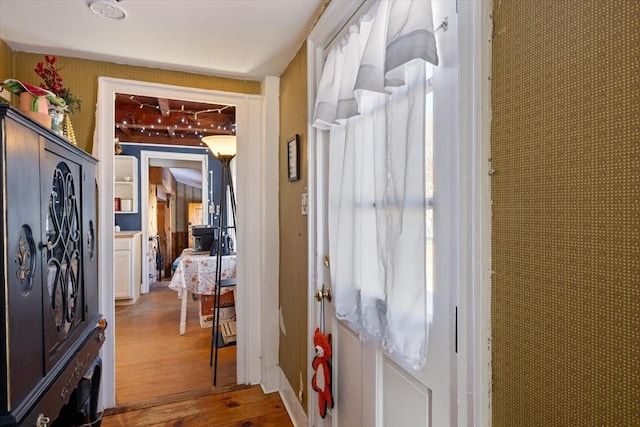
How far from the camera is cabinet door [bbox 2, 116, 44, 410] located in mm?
879

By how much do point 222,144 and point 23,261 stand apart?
204 centimetres

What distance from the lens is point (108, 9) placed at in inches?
62.8

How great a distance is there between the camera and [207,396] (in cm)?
234

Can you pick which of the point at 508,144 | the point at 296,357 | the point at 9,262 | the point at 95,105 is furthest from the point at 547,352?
the point at 95,105

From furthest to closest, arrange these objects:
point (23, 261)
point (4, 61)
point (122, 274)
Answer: point (122, 274)
point (4, 61)
point (23, 261)

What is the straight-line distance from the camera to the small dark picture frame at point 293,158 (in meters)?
1.96

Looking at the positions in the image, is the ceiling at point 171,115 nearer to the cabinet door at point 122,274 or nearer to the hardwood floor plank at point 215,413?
the cabinet door at point 122,274

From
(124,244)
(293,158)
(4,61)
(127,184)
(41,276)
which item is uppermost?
(4,61)

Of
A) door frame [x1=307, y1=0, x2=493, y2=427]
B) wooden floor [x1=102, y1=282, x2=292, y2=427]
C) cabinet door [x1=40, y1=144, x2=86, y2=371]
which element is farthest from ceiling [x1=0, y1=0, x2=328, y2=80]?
wooden floor [x1=102, y1=282, x2=292, y2=427]

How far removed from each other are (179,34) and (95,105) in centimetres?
79

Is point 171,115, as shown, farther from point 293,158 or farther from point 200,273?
point 293,158

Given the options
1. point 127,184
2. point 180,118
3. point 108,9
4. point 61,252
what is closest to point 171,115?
point 180,118

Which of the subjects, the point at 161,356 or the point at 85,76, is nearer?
the point at 85,76

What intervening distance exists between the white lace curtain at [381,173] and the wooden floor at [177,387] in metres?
1.36
